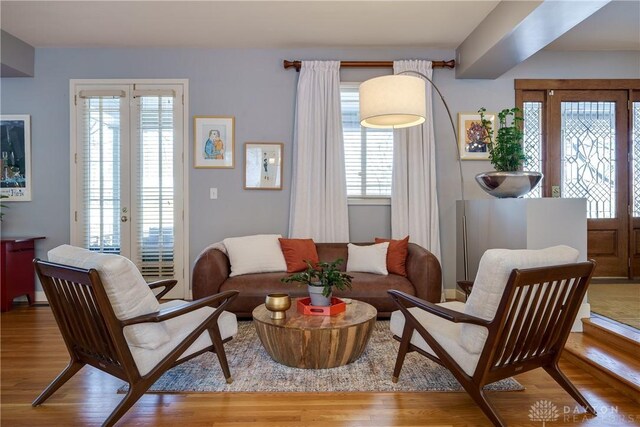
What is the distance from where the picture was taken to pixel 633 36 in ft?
14.1

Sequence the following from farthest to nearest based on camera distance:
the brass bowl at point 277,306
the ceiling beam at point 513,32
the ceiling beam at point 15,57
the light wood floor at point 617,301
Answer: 1. the ceiling beam at point 15,57
2. the light wood floor at point 617,301
3. the ceiling beam at point 513,32
4. the brass bowl at point 277,306

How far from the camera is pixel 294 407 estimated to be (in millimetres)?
2129

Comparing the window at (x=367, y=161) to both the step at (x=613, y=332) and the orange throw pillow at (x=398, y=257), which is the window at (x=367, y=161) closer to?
the orange throw pillow at (x=398, y=257)

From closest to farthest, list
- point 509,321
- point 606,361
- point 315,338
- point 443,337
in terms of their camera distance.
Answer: point 509,321
point 443,337
point 315,338
point 606,361

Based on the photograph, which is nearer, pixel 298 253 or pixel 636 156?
pixel 298 253

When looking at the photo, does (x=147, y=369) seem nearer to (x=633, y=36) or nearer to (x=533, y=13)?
(x=533, y=13)

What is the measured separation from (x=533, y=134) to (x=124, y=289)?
4800 millimetres

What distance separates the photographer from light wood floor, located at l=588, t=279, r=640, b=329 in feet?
10.3

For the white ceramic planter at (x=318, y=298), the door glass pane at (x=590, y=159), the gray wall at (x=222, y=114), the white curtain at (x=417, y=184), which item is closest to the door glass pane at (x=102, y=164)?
the gray wall at (x=222, y=114)

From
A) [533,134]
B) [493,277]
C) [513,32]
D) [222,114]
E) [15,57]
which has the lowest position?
[493,277]

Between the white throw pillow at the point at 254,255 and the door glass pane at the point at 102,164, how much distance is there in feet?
5.44

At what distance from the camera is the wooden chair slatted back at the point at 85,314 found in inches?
72.0

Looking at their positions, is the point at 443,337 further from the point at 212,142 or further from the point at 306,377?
the point at 212,142

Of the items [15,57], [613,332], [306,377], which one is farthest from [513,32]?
[15,57]
